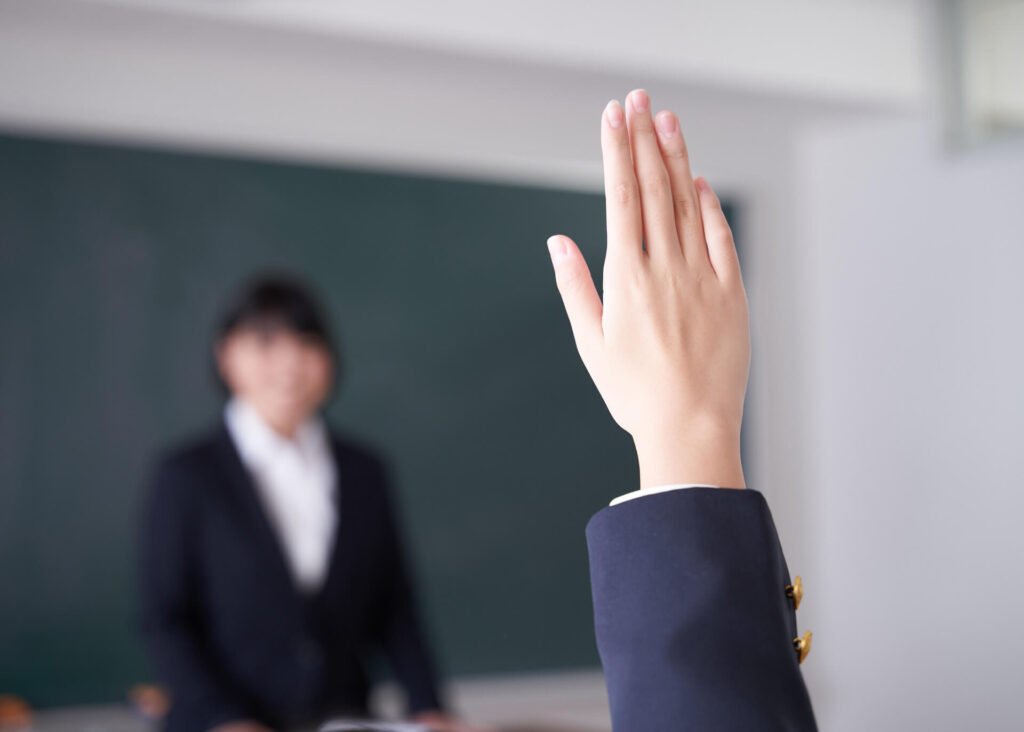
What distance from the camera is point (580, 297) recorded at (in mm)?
708

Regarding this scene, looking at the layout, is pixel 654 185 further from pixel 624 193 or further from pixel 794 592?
pixel 794 592

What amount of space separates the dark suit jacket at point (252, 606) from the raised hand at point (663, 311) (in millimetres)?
1805

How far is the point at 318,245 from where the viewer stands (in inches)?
134

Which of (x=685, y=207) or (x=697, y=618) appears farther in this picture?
(x=685, y=207)

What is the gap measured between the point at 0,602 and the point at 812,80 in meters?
2.84

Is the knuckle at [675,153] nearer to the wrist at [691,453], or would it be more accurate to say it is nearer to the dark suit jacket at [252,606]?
the wrist at [691,453]

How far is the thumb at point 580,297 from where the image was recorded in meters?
0.69

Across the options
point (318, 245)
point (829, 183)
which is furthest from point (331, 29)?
point (829, 183)

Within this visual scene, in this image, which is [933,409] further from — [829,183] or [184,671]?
[184,671]

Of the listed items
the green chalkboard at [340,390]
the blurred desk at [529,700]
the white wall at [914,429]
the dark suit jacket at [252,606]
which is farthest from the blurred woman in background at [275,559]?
the white wall at [914,429]

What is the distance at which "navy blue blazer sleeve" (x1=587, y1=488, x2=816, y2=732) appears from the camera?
593 mm

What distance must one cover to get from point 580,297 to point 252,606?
1.83m

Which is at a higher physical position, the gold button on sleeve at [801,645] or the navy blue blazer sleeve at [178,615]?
the gold button on sleeve at [801,645]

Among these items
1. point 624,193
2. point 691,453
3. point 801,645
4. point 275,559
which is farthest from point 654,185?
point 275,559
